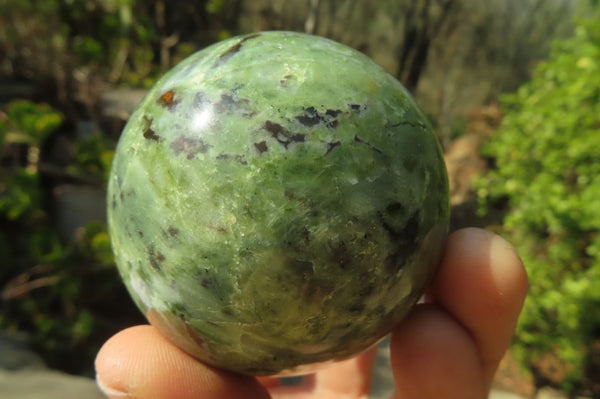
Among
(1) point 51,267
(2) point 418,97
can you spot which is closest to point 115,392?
(1) point 51,267

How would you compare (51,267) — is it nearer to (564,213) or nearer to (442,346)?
(442,346)

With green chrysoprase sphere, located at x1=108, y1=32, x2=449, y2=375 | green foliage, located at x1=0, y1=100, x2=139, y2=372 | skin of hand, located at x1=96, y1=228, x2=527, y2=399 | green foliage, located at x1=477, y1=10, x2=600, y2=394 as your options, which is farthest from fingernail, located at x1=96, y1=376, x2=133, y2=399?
green foliage, located at x1=477, y1=10, x2=600, y2=394

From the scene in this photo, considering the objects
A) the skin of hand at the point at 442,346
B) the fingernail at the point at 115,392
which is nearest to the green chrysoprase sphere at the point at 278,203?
the skin of hand at the point at 442,346

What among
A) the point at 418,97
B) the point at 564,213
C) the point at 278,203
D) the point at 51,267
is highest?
the point at 278,203

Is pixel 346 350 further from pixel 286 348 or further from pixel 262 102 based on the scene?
pixel 262 102

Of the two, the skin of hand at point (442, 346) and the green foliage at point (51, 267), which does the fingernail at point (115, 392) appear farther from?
the green foliage at point (51, 267)

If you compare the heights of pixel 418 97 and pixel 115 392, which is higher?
pixel 115 392
